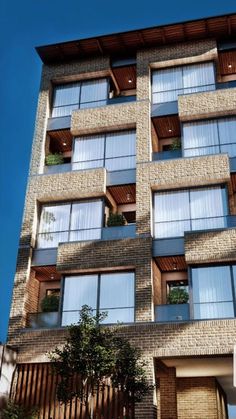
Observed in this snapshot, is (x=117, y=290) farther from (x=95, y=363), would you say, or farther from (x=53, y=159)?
(x=53, y=159)

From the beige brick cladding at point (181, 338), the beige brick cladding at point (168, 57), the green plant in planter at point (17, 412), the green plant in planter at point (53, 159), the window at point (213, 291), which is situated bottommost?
the green plant in planter at point (17, 412)

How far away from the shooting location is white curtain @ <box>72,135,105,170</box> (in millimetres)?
25516

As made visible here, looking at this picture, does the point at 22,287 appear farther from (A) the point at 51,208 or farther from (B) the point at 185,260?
(B) the point at 185,260

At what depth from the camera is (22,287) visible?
23.0 meters

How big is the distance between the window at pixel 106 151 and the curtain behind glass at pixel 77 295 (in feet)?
19.5

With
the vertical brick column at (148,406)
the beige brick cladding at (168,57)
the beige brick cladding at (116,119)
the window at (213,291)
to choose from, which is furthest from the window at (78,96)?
the vertical brick column at (148,406)

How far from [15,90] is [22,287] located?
132567 millimetres

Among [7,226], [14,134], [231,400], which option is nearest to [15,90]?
[14,134]

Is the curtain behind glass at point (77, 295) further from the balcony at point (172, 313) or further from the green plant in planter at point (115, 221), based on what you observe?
the balcony at point (172, 313)

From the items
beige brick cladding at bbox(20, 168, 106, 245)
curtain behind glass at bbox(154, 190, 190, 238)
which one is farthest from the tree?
beige brick cladding at bbox(20, 168, 106, 245)

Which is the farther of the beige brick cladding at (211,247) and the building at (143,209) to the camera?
the beige brick cladding at (211,247)

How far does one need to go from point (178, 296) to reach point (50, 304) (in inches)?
229

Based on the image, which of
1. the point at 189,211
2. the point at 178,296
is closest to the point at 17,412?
the point at 178,296

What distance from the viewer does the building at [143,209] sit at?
20562mm
